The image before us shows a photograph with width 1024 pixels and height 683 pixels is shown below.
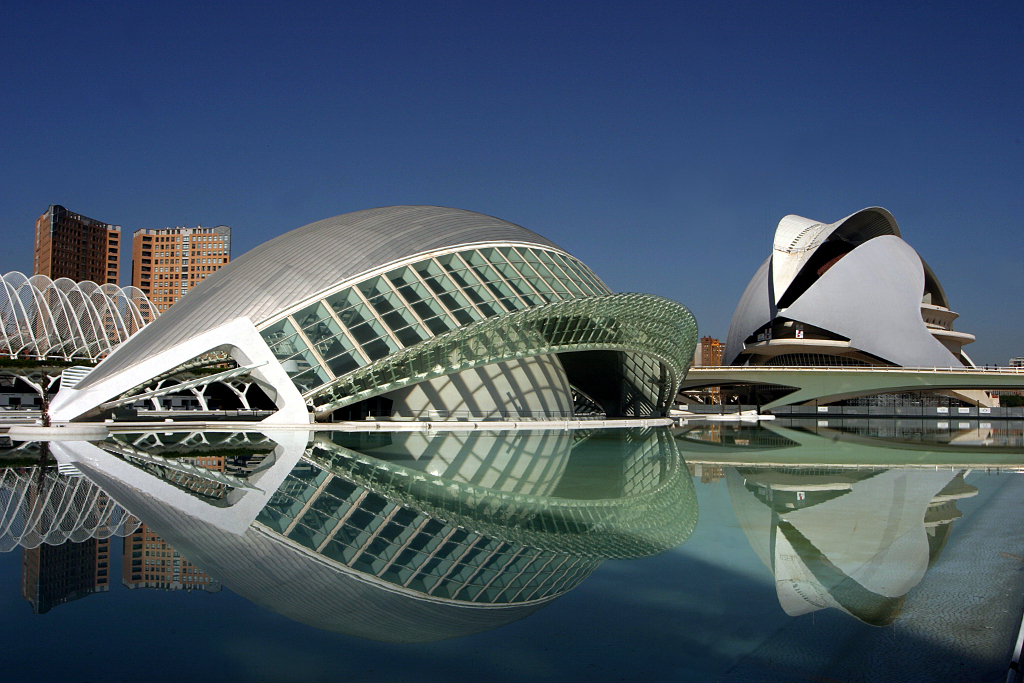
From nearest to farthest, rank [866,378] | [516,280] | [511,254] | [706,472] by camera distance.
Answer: [706,472], [516,280], [511,254], [866,378]

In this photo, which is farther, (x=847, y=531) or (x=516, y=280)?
(x=516, y=280)

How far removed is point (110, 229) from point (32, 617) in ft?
495

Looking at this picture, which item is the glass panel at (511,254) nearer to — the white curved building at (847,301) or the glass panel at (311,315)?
the glass panel at (311,315)

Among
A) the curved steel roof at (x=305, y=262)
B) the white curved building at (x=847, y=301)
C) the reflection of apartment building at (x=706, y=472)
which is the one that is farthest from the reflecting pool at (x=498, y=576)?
the white curved building at (x=847, y=301)

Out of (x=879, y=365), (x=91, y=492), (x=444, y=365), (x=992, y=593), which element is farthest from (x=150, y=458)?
(x=879, y=365)

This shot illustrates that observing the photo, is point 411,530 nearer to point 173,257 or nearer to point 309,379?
point 309,379

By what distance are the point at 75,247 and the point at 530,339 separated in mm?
128901

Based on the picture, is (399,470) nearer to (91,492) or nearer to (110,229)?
(91,492)

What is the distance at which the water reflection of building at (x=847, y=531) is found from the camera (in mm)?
7117

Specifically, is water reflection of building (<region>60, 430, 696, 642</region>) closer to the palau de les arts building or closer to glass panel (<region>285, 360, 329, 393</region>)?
the palau de les arts building

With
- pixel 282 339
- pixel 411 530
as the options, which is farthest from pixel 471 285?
pixel 411 530

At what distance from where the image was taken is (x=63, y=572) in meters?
7.65

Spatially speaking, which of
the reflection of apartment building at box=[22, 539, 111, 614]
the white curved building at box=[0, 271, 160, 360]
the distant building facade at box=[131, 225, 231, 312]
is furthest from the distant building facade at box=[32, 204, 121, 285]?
the reflection of apartment building at box=[22, 539, 111, 614]

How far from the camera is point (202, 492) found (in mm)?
12375
